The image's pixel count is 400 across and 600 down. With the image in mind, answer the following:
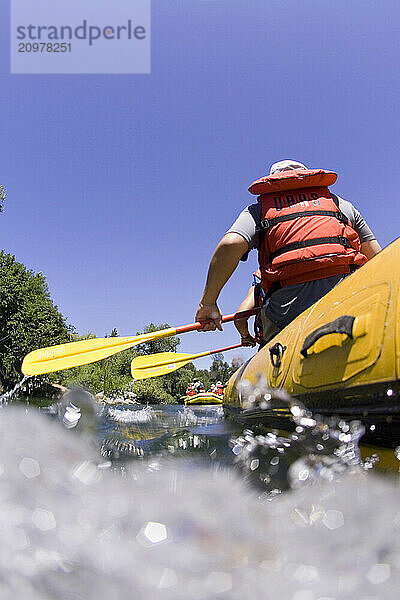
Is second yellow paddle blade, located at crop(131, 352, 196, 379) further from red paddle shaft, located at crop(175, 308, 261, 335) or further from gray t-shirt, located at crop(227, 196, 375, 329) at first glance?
gray t-shirt, located at crop(227, 196, 375, 329)

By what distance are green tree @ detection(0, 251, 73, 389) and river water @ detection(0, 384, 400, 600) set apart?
1744 centimetres

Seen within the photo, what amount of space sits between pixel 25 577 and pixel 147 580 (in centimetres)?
23

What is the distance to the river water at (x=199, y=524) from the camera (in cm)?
72

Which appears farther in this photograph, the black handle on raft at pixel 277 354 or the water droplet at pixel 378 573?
the black handle on raft at pixel 277 354

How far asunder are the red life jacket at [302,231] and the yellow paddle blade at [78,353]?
133 cm

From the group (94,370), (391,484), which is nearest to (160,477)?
(391,484)

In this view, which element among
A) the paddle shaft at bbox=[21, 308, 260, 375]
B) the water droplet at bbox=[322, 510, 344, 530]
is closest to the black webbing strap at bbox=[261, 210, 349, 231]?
the paddle shaft at bbox=[21, 308, 260, 375]

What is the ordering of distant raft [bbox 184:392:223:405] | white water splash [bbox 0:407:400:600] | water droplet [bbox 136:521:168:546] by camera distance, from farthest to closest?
distant raft [bbox 184:392:223:405], water droplet [bbox 136:521:168:546], white water splash [bbox 0:407:400:600]

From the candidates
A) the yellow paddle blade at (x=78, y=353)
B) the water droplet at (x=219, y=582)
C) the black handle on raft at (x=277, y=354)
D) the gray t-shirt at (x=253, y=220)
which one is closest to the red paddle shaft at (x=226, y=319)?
the yellow paddle blade at (x=78, y=353)

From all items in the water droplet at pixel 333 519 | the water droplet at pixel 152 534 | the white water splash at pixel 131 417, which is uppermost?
the water droplet at pixel 152 534

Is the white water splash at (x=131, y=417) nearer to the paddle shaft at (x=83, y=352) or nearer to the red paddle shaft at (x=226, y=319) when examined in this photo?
the paddle shaft at (x=83, y=352)

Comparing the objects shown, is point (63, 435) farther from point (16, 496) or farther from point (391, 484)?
point (391, 484)

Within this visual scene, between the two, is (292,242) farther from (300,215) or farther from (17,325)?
(17,325)

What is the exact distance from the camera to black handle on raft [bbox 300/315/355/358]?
1209 mm
